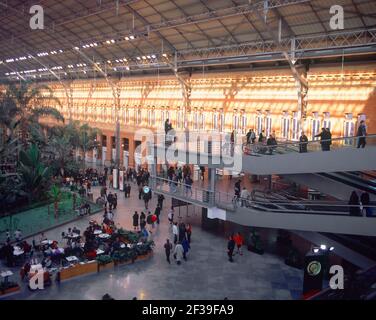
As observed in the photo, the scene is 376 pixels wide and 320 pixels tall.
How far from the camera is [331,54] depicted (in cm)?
1986

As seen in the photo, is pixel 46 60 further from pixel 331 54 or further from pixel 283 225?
pixel 283 225

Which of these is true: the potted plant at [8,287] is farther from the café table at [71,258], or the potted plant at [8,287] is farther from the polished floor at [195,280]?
the café table at [71,258]

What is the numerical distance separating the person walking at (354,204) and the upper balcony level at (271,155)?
37.5 inches

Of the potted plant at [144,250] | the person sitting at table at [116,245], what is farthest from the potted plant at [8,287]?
the potted plant at [144,250]

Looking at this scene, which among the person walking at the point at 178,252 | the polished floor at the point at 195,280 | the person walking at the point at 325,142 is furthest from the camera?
the person walking at the point at 178,252

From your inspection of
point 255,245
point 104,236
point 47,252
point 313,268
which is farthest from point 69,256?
point 313,268

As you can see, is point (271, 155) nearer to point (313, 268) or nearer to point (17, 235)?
point (313, 268)

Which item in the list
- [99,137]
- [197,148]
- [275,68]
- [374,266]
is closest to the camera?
[374,266]

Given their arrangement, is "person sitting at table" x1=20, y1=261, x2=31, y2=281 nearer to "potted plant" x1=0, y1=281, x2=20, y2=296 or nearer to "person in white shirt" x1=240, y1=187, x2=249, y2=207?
"potted plant" x1=0, y1=281, x2=20, y2=296

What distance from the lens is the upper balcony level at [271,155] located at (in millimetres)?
13977

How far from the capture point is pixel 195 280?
1466 cm

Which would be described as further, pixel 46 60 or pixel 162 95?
pixel 46 60

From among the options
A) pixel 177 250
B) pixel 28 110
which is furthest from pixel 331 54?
pixel 28 110

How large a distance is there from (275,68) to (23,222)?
15.9m
